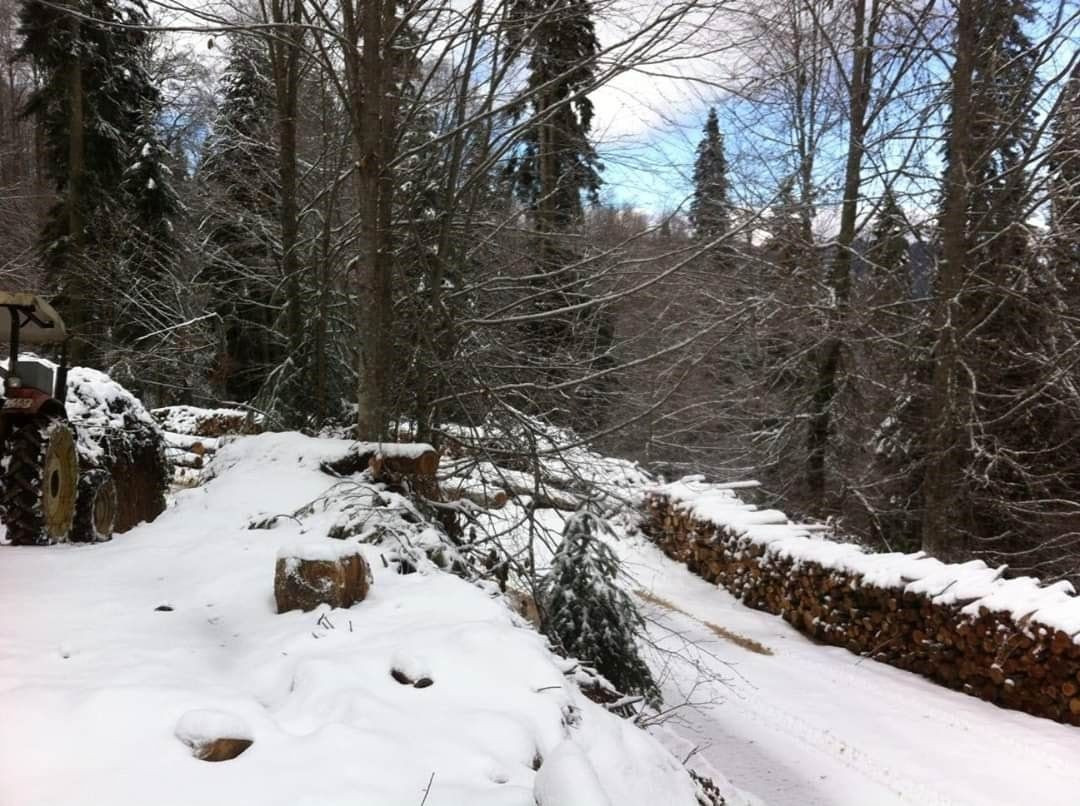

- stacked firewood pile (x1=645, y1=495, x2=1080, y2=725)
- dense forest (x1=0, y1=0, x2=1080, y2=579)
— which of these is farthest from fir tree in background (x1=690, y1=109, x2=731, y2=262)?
stacked firewood pile (x1=645, y1=495, x2=1080, y2=725)

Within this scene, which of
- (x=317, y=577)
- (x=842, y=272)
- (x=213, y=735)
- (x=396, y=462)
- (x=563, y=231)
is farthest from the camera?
(x=842, y=272)

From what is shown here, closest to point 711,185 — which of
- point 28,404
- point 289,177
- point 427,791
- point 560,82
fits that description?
point 560,82

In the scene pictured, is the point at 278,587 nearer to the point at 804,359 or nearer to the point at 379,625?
the point at 379,625

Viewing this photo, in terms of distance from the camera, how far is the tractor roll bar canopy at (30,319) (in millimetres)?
5139

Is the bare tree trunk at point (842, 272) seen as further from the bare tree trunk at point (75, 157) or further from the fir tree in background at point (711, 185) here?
the bare tree trunk at point (75, 157)

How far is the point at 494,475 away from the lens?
255 inches

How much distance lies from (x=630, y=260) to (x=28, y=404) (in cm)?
447

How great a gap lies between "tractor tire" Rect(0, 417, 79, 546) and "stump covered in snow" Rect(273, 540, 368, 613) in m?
2.77

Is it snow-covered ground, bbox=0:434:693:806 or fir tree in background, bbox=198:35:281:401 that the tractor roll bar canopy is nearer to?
snow-covered ground, bbox=0:434:693:806

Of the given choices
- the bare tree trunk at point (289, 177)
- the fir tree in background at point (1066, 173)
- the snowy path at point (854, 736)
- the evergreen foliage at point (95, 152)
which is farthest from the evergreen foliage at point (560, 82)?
the evergreen foliage at point (95, 152)

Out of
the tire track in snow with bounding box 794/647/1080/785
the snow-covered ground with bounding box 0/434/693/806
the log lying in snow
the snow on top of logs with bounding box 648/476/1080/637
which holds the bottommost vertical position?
the tire track in snow with bounding box 794/647/1080/785

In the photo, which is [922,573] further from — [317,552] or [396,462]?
[317,552]

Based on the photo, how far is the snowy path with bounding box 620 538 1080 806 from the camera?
4.46 m

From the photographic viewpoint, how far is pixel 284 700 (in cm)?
238
